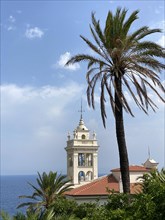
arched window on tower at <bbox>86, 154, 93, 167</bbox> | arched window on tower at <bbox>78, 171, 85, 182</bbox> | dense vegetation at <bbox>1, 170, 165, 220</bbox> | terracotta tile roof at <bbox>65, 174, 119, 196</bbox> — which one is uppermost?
arched window on tower at <bbox>86, 154, 93, 167</bbox>

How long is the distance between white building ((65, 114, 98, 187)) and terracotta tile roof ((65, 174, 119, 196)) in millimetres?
1630

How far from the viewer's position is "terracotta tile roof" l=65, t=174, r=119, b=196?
38.5 meters

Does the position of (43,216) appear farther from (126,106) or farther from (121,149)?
(126,106)

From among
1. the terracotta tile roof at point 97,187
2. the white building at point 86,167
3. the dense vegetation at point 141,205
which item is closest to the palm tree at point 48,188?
the terracotta tile roof at point 97,187

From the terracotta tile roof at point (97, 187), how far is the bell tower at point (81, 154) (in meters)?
1.63

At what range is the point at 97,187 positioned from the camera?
130 feet

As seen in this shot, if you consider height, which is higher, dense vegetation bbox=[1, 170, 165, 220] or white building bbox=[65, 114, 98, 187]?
white building bbox=[65, 114, 98, 187]

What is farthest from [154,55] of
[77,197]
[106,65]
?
[77,197]

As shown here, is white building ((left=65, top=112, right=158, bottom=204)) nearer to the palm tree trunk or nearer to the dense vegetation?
the palm tree trunk

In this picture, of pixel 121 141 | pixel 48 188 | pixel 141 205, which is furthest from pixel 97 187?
pixel 141 205

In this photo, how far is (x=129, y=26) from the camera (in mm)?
18875

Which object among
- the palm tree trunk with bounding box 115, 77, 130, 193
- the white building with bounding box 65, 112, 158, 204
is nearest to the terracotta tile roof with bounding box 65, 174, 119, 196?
the white building with bounding box 65, 112, 158, 204

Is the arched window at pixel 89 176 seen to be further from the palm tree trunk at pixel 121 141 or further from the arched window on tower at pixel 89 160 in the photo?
the palm tree trunk at pixel 121 141

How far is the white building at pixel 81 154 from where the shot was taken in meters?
41.0
